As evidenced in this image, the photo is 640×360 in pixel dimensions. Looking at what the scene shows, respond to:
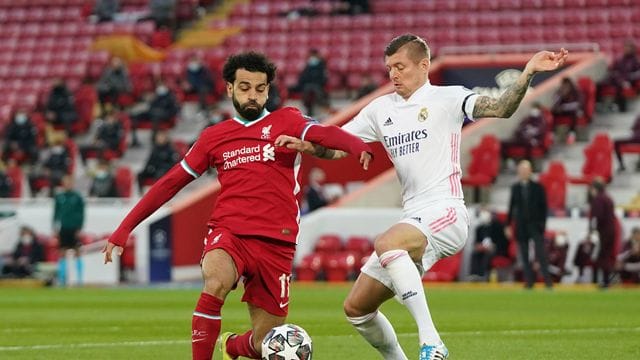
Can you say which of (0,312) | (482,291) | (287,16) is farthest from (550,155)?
(0,312)

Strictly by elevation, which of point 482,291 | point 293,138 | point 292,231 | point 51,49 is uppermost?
point 51,49

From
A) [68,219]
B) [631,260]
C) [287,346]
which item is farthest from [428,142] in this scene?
[68,219]

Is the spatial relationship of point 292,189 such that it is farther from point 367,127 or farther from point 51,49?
point 51,49

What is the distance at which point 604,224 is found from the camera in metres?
23.2

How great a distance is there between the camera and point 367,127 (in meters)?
9.33

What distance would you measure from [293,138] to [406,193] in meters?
0.94

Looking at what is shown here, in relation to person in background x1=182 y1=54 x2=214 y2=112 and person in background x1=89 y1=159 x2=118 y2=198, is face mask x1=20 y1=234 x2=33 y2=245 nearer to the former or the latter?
person in background x1=89 y1=159 x2=118 y2=198

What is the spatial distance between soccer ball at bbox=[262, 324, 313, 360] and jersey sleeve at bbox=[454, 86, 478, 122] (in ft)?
5.56

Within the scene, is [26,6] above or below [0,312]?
above

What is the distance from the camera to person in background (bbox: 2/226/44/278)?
27.4m

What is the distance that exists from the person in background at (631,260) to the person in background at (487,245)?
1.94m

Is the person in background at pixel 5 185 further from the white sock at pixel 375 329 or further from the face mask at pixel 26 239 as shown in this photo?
Result: the white sock at pixel 375 329

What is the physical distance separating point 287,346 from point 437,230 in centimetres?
117

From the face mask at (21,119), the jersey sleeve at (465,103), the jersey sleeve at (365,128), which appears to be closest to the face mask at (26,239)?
the face mask at (21,119)
